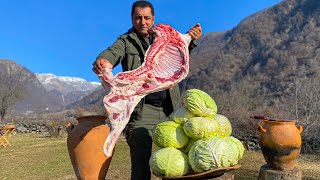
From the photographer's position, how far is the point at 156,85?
3.00 metres

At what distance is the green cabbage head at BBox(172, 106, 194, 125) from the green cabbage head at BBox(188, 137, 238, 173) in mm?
299

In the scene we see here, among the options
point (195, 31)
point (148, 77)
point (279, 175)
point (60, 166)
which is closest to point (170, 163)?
point (148, 77)

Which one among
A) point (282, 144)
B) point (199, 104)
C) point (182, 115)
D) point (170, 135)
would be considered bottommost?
point (282, 144)

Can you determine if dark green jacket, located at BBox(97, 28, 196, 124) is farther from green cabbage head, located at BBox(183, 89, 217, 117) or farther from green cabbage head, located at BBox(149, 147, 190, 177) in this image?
green cabbage head, located at BBox(149, 147, 190, 177)

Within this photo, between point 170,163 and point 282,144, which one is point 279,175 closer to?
point 282,144

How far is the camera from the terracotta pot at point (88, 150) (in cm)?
322

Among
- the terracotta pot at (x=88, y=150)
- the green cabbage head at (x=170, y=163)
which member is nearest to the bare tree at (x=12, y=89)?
the terracotta pot at (x=88, y=150)

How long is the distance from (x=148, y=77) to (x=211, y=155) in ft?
2.99

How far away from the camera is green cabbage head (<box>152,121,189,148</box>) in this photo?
3.03m

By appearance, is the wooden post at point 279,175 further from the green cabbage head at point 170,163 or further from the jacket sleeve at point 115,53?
the jacket sleeve at point 115,53

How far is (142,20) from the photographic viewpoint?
345cm

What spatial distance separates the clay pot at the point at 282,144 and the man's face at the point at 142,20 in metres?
2.67

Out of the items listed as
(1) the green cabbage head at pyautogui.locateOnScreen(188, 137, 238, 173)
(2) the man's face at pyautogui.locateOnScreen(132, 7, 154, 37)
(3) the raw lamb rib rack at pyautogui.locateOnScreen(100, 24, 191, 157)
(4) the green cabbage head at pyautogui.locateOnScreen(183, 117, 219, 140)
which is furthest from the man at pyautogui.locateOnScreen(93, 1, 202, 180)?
Answer: (1) the green cabbage head at pyautogui.locateOnScreen(188, 137, 238, 173)

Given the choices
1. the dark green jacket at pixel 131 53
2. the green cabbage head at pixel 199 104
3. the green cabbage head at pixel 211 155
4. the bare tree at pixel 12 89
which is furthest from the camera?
the bare tree at pixel 12 89
